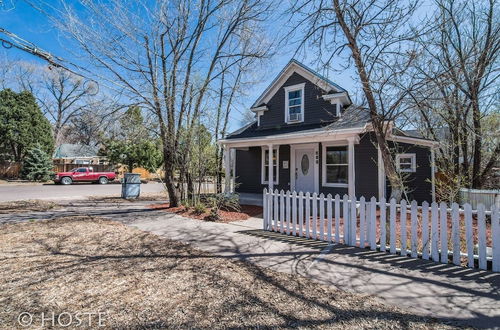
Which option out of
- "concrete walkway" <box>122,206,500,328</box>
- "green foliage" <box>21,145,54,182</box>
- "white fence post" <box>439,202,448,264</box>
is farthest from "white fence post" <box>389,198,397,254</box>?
"green foliage" <box>21,145,54,182</box>

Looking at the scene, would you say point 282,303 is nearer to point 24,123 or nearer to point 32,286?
point 32,286

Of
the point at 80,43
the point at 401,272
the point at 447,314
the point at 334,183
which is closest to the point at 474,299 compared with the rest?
the point at 447,314

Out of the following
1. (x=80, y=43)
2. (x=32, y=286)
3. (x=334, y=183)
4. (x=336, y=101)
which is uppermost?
(x=80, y=43)

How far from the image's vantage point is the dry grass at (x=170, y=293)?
8.50ft

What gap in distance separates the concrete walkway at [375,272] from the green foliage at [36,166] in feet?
85.2

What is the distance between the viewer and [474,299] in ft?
9.87

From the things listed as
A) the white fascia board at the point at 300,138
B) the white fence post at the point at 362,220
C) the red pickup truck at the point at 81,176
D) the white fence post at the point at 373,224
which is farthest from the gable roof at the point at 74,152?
the white fence post at the point at 373,224

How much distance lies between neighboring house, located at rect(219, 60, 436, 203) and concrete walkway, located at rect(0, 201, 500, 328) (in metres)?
4.39

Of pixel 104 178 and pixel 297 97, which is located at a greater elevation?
pixel 297 97

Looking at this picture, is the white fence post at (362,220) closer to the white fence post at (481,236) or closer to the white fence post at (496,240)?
the white fence post at (481,236)

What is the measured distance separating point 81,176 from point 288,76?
69.6 ft

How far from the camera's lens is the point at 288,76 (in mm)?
12344

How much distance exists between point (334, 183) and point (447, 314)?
8.23 m

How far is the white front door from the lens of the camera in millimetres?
11383
